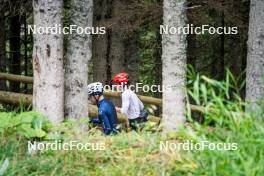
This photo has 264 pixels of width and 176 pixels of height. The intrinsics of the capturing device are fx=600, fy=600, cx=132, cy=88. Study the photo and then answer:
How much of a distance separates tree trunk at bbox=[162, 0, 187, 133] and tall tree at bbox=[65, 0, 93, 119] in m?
1.09

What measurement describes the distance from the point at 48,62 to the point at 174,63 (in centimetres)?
180

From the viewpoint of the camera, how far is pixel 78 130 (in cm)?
702

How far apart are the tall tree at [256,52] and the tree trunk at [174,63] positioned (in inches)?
88.0

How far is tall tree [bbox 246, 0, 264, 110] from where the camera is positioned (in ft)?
33.1

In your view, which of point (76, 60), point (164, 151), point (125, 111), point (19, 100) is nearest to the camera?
point (164, 151)

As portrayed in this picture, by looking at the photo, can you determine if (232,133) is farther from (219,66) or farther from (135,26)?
(219,66)

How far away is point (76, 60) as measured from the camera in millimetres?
7918

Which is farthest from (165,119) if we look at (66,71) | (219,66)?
Result: (219,66)

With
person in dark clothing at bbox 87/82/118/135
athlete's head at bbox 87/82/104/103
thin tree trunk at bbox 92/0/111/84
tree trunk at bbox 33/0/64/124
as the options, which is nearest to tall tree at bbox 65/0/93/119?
tree trunk at bbox 33/0/64/124

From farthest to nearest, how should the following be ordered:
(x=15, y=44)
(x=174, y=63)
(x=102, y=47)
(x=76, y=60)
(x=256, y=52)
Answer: (x=15, y=44), (x=102, y=47), (x=256, y=52), (x=174, y=63), (x=76, y=60)

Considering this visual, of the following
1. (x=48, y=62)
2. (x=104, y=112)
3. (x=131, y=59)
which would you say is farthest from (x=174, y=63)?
(x=131, y=59)

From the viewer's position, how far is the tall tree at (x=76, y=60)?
7895 mm

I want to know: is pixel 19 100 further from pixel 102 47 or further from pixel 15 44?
pixel 15 44

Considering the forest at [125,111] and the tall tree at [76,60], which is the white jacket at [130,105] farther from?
the tall tree at [76,60]
